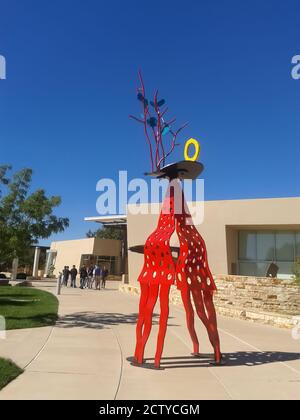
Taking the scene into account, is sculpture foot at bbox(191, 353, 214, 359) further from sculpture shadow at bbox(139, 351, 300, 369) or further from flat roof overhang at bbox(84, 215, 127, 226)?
flat roof overhang at bbox(84, 215, 127, 226)

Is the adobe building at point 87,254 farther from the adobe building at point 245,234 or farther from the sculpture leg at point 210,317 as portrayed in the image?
the sculpture leg at point 210,317

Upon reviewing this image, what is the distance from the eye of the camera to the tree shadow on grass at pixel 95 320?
35.1 ft

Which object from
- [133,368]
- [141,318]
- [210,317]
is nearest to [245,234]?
[210,317]

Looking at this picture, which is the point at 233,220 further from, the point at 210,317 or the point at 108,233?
the point at 108,233

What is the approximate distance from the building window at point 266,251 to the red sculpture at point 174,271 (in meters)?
19.9

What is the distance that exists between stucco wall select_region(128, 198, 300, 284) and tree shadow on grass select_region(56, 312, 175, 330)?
1256 centimetres

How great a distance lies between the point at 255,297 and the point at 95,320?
6867 millimetres

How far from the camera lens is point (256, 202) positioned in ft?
82.4

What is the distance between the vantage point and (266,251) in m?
26.9

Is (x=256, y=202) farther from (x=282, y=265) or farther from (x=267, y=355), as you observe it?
(x=267, y=355)

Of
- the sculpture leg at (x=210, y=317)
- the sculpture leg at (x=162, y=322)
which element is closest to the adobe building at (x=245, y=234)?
the sculpture leg at (x=210, y=317)
